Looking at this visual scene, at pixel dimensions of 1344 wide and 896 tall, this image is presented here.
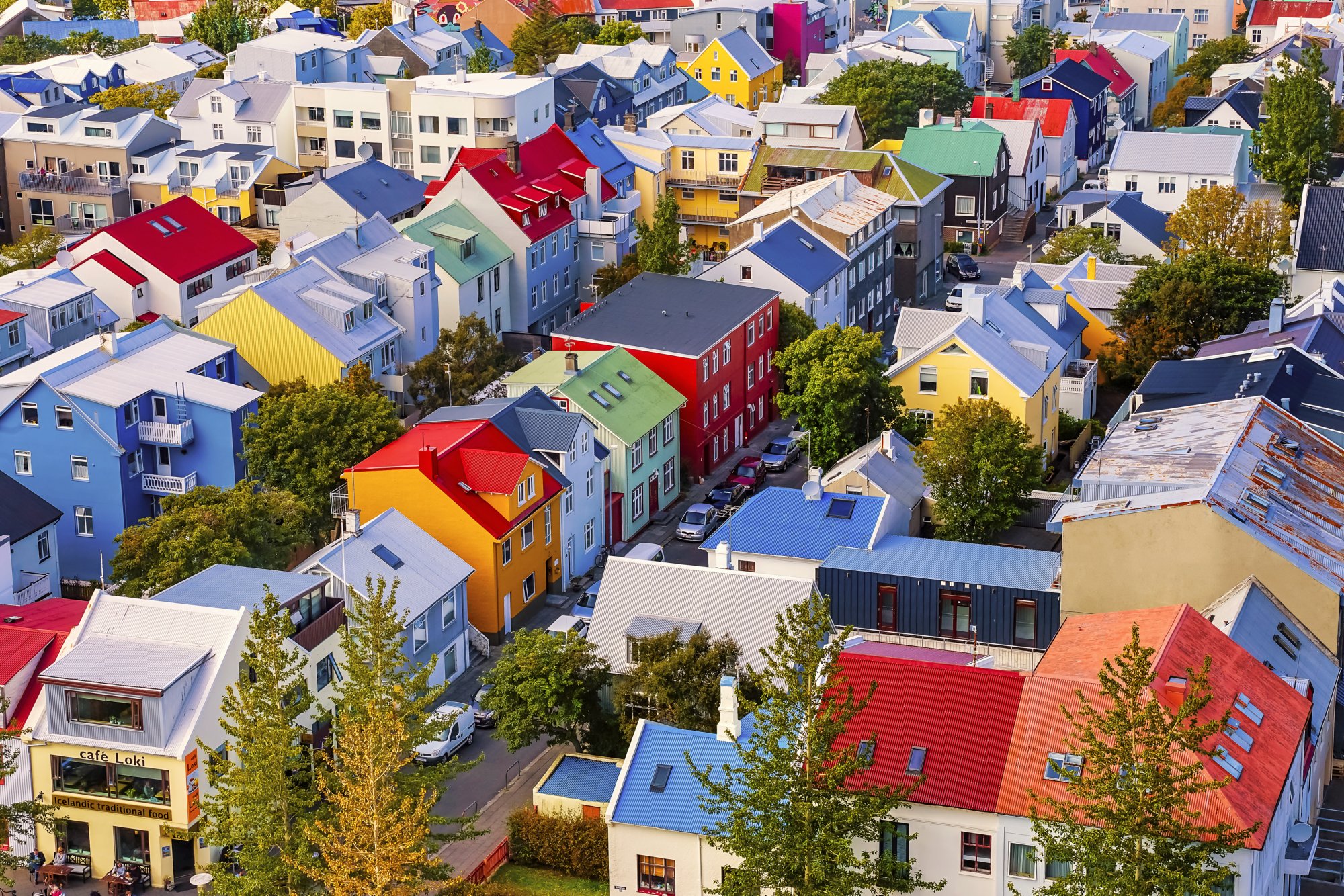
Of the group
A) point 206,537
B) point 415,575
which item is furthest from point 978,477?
point 206,537

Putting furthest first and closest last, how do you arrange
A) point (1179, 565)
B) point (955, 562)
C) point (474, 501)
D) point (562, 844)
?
point (474, 501), point (955, 562), point (1179, 565), point (562, 844)

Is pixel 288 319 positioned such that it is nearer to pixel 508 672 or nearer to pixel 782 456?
pixel 782 456

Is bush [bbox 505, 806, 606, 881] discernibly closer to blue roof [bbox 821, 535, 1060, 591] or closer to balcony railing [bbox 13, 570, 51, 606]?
blue roof [bbox 821, 535, 1060, 591]

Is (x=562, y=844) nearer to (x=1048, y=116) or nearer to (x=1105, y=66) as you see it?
(x=1048, y=116)

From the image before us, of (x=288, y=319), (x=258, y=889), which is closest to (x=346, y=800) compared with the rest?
(x=258, y=889)

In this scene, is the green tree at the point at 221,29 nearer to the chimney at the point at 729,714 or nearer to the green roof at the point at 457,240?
the green roof at the point at 457,240

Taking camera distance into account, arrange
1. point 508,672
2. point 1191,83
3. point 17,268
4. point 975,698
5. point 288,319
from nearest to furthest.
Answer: point 975,698 < point 508,672 < point 288,319 < point 17,268 < point 1191,83

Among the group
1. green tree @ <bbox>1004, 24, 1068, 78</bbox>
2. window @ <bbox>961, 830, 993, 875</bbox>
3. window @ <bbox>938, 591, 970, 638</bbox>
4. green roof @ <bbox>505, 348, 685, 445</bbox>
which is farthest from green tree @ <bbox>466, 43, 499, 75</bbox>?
window @ <bbox>961, 830, 993, 875</bbox>
